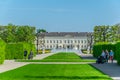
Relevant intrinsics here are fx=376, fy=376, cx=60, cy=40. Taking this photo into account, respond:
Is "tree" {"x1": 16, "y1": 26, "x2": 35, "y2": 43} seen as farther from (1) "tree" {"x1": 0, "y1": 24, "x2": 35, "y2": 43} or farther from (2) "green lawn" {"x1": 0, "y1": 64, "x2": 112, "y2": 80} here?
(2) "green lawn" {"x1": 0, "y1": 64, "x2": 112, "y2": 80}

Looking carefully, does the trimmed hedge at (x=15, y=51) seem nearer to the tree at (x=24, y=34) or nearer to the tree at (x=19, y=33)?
the tree at (x=19, y=33)

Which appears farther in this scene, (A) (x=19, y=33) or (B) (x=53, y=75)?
(A) (x=19, y=33)

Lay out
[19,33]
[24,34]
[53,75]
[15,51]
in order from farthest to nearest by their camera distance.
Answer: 1. [24,34]
2. [19,33]
3. [15,51]
4. [53,75]

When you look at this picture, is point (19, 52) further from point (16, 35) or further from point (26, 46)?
point (16, 35)

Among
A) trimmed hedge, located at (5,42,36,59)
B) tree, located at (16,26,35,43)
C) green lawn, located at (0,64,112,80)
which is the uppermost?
tree, located at (16,26,35,43)

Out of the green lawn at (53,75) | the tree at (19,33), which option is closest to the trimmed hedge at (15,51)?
the green lawn at (53,75)

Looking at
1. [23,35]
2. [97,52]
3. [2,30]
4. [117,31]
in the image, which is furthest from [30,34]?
[97,52]

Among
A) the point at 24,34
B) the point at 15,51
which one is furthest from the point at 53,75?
the point at 24,34

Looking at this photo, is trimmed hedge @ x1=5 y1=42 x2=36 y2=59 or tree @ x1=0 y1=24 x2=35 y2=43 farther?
tree @ x1=0 y1=24 x2=35 y2=43

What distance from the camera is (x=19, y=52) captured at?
50.5m

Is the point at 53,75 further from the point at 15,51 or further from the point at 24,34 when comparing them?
the point at 24,34

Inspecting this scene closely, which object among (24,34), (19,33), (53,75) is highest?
(19,33)

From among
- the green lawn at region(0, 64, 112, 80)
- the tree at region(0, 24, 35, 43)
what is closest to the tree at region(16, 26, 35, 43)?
the tree at region(0, 24, 35, 43)

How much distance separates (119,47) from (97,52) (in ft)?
73.3
